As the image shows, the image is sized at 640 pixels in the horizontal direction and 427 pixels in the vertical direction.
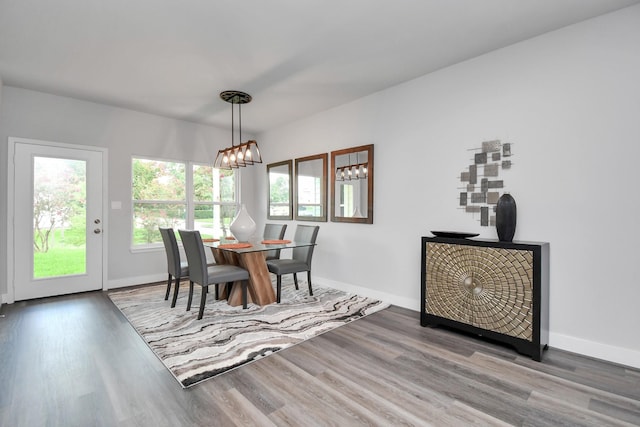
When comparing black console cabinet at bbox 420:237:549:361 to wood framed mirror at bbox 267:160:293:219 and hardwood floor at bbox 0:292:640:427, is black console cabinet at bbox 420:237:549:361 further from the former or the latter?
wood framed mirror at bbox 267:160:293:219

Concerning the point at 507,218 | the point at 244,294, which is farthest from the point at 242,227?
the point at 507,218

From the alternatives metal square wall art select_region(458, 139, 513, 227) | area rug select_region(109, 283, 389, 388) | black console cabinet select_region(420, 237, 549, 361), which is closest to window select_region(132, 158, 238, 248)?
area rug select_region(109, 283, 389, 388)

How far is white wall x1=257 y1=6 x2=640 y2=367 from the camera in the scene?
90.1 inches

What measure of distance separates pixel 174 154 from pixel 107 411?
4052 millimetres

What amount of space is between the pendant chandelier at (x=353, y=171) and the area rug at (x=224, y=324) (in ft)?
5.14

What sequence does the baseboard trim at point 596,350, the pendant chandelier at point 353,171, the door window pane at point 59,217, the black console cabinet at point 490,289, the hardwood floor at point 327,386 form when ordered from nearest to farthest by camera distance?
the hardwood floor at point 327,386 → the baseboard trim at point 596,350 → the black console cabinet at point 490,289 → the door window pane at point 59,217 → the pendant chandelier at point 353,171

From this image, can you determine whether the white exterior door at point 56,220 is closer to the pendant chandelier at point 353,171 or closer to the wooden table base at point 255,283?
the wooden table base at point 255,283

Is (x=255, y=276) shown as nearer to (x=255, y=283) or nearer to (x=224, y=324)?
(x=255, y=283)

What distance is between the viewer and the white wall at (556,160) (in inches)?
90.1

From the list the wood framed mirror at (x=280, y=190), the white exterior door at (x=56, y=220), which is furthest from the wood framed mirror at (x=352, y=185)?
the white exterior door at (x=56, y=220)

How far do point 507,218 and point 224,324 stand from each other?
8.90 feet

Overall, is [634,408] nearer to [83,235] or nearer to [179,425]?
[179,425]

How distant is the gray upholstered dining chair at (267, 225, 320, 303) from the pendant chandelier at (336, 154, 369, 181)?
81 cm

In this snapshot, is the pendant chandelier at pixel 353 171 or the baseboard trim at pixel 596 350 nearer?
the baseboard trim at pixel 596 350
